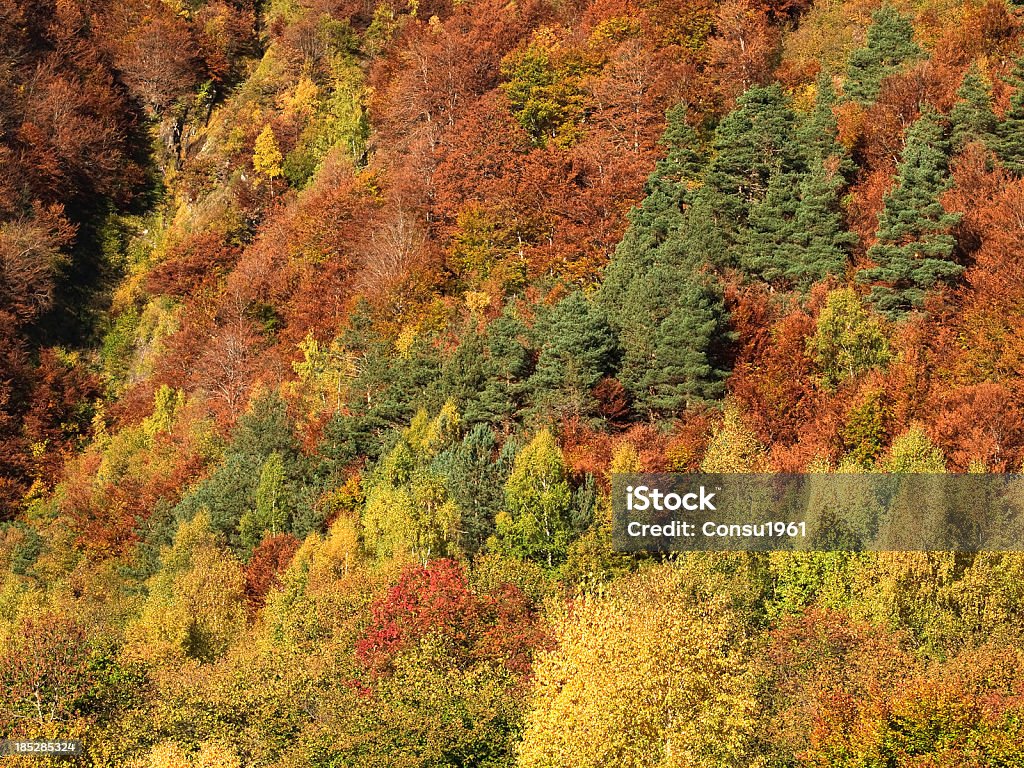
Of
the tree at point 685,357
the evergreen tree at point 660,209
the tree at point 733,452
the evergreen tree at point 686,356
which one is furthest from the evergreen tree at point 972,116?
the tree at point 733,452

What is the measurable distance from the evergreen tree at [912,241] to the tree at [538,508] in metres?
18.1

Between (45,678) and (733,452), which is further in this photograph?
(733,452)

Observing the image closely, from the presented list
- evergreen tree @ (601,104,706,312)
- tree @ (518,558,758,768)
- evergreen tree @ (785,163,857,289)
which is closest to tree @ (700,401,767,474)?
evergreen tree @ (601,104,706,312)

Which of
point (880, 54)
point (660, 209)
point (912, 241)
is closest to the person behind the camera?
point (912, 241)

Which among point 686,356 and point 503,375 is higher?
point 686,356

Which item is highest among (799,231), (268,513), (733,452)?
(799,231)

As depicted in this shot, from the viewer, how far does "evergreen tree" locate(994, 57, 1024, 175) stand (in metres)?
68.1

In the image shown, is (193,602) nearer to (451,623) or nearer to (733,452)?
(451,623)

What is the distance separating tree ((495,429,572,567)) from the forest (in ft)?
0.59

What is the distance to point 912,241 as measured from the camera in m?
64.7

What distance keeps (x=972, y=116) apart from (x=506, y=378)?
27.3 metres

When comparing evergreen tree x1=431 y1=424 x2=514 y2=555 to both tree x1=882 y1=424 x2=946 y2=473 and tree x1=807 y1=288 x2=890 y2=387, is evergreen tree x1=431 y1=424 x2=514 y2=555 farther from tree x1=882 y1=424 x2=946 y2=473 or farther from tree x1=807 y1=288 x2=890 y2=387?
tree x1=882 y1=424 x2=946 y2=473

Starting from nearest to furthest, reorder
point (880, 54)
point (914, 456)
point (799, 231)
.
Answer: point (914, 456)
point (799, 231)
point (880, 54)

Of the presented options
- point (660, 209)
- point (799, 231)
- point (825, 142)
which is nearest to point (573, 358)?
point (660, 209)
